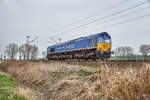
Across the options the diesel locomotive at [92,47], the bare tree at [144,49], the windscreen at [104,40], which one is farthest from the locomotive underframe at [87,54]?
the bare tree at [144,49]

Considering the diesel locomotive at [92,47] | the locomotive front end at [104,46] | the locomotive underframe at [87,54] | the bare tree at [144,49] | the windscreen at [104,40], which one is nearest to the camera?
the locomotive underframe at [87,54]

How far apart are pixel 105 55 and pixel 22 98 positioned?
44.9 feet

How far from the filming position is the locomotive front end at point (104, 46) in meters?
17.0

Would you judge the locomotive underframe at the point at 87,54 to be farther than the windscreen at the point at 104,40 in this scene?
No

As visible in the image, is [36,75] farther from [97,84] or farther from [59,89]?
[97,84]

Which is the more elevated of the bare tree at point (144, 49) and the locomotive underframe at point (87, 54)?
the bare tree at point (144, 49)

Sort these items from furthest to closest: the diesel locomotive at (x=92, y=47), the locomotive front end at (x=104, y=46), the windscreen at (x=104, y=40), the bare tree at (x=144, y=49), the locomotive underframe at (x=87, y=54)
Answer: the bare tree at (x=144, y=49)
the windscreen at (x=104, y=40)
the diesel locomotive at (x=92, y=47)
the locomotive front end at (x=104, y=46)
the locomotive underframe at (x=87, y=54)

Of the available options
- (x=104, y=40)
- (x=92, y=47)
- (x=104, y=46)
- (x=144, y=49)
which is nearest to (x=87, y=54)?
(x=92, y=47)

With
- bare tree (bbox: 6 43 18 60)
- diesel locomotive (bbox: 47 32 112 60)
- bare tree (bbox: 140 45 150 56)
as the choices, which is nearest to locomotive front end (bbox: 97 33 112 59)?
diesel locomotive (bbox: 47 32 112 60)

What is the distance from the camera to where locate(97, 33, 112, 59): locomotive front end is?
17.0 meters

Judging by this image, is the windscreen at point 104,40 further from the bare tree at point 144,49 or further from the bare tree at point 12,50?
the bare tree at point 12,50

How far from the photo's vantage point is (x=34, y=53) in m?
66.9

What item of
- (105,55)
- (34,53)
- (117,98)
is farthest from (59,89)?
(34,53)

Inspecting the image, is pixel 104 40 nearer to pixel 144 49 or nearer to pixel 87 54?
pixel 87 54
